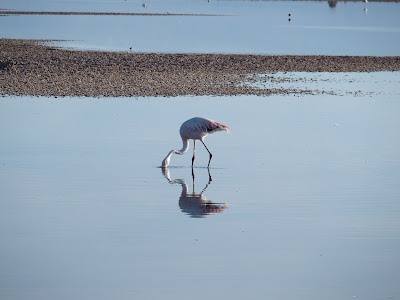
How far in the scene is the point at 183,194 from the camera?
1282 cm

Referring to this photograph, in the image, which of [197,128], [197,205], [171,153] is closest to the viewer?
[197,205]

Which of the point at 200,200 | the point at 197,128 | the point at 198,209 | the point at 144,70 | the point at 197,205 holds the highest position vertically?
the point at 144,70

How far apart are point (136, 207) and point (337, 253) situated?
3.23 metres

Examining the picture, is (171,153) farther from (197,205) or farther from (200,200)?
(197,205)

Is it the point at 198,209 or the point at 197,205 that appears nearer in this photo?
the point at 198,209

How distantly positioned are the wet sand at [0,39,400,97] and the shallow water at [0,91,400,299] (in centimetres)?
423

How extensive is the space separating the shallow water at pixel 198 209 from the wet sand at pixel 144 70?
13.9 feet

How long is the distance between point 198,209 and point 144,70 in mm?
17223

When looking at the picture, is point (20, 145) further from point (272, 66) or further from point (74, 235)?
point (272, 66)

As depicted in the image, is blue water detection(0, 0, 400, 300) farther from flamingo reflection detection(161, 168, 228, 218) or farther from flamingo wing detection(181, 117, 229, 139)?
flamingo wing detection(181, 117, 229, 139)

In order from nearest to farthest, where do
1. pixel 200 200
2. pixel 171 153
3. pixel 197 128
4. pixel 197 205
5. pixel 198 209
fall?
pixel 198 209, pixel 197 205, pixel 200 200, pixel 171 153, pixel 197 128

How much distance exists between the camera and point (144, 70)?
28.5 meters

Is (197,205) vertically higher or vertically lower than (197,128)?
lower

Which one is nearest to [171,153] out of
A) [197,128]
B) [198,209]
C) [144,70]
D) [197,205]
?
[197,128]
